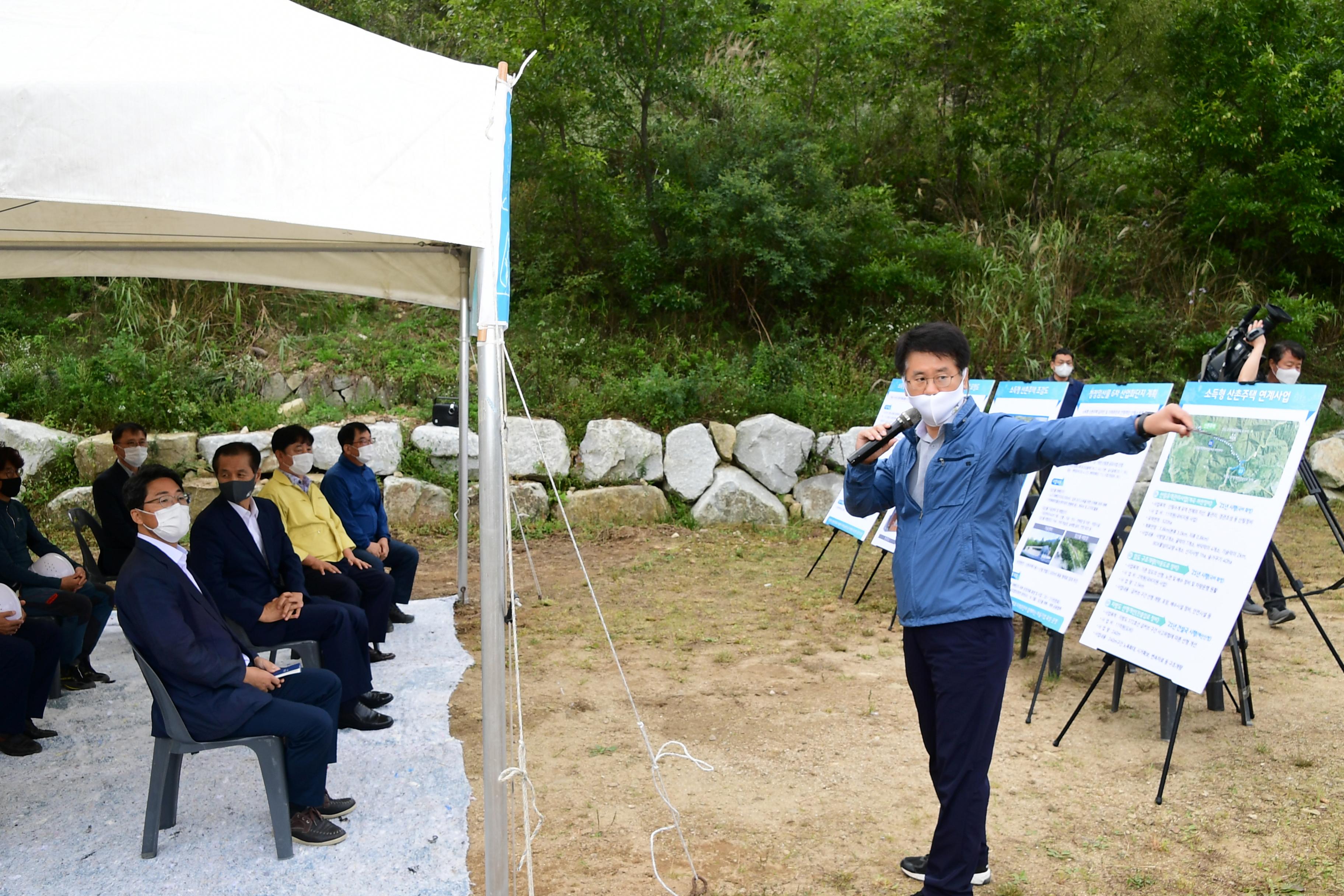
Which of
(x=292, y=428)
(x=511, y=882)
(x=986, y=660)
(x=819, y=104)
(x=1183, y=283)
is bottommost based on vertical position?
(x=511, y=882)

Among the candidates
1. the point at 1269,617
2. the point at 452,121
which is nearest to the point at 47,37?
the point at 452,121

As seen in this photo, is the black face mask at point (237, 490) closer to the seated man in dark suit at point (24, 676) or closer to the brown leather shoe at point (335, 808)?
the seated man in dark suit at point (24, 676)

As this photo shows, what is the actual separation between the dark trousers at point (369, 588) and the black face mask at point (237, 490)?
41.5 inches

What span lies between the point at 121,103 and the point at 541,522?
22.3 feet

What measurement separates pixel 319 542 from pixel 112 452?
4791 mm

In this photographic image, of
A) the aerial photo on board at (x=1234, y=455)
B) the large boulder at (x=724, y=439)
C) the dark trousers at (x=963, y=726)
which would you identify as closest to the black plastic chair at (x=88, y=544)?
the dark trousers at (x=963, y=726)

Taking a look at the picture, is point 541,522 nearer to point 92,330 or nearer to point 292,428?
point 292,428

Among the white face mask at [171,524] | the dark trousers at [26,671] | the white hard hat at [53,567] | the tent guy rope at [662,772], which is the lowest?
the tent guy rope at [662,772]

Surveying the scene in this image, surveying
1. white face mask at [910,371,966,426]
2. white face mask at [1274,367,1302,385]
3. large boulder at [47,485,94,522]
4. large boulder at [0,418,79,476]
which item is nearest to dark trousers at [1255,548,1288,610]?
white face mask at [1274,367,1302,385]

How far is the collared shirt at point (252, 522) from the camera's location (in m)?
4.09

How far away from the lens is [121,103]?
2.45m

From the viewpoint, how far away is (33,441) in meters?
8.52

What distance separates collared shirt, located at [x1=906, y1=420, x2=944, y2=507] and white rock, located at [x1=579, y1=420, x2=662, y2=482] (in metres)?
6.50

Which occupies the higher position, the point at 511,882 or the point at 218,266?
the point at 218,266
